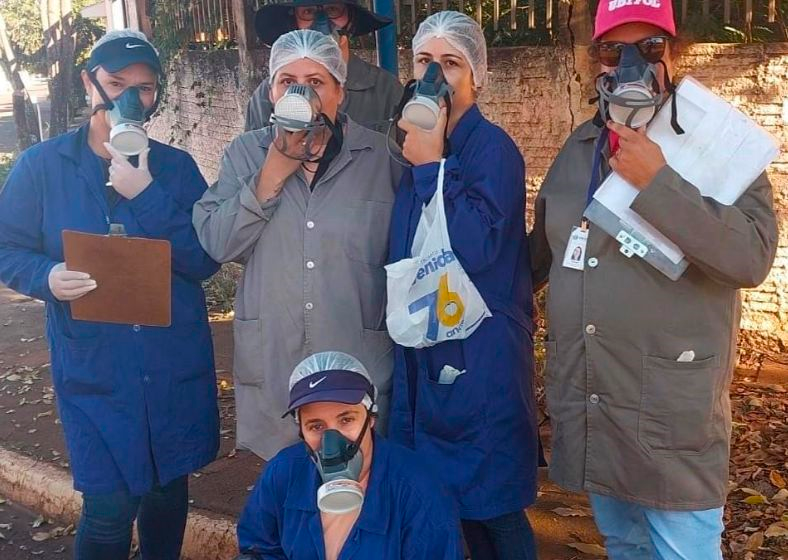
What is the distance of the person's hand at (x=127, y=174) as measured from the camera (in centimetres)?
303

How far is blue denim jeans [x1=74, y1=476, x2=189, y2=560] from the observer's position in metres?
3.26

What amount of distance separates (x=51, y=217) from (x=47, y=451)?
108 inches

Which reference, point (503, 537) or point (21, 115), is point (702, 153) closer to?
point (503, 537)

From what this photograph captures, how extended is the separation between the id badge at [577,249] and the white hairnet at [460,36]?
2.20 ft

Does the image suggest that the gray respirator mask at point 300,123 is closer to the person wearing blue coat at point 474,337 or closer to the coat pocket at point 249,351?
the person wearing blue coat at point 474,337

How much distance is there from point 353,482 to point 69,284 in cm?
123

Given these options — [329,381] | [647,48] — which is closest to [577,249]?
[647,48]

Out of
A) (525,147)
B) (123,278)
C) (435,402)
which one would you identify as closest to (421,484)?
(435,402)

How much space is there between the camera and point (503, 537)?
9.59 feet

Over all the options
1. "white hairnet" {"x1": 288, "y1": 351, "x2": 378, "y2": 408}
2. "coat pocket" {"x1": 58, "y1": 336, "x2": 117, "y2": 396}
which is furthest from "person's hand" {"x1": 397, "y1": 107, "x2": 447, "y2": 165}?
"coat pocket" {"x1": 58, "y1": 336, "x2": 117, "y2": 396}

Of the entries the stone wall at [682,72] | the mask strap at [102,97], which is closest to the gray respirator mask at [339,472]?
the mask strap at [102,97]

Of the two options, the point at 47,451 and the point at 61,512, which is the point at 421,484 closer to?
the point at 61,512

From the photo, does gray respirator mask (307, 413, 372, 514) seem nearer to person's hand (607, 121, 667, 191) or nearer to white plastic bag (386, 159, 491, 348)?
white plastic bag (386, 159, 491, 348)

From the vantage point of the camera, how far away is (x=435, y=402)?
2822mm
